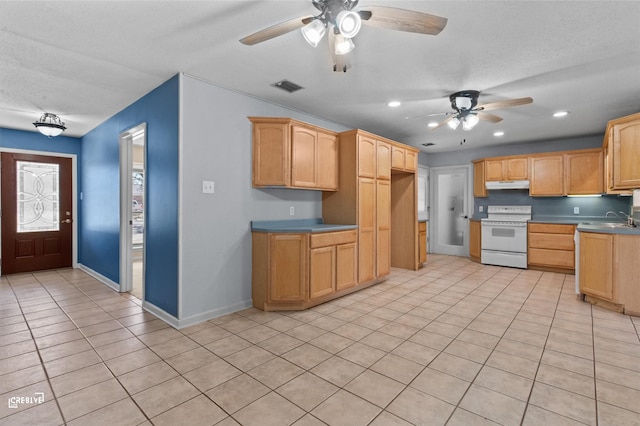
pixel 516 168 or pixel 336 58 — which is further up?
pixel 336 58

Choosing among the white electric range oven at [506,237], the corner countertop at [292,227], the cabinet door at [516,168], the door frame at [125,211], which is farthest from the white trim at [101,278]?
the cabinet door at [516,168]

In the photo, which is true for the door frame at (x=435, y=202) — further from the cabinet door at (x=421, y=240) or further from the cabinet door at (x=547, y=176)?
the cabinet door at (x=421, y=240)

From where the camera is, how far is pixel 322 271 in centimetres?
371

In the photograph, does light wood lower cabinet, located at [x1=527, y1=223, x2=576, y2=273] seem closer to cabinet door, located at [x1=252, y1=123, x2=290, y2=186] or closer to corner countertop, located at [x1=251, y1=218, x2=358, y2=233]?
corner countertop, located at [x1=251, y1=218, x2=358, y2=233]

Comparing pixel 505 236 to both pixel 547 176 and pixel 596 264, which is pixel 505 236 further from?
pixel 596 264

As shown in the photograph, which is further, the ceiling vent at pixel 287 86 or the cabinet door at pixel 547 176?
the cabinet door at pixel 547 176

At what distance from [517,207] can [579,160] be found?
129 centimetres

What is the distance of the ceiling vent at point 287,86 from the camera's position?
329 centimetres

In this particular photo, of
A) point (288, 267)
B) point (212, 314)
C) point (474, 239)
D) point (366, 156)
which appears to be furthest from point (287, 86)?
point (474, 239)

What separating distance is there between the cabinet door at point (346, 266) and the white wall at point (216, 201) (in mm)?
1050

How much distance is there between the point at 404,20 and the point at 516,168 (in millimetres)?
5607

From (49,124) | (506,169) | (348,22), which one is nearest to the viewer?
(348,22)

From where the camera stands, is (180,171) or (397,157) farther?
(397,157)

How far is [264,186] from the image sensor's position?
3699mm
